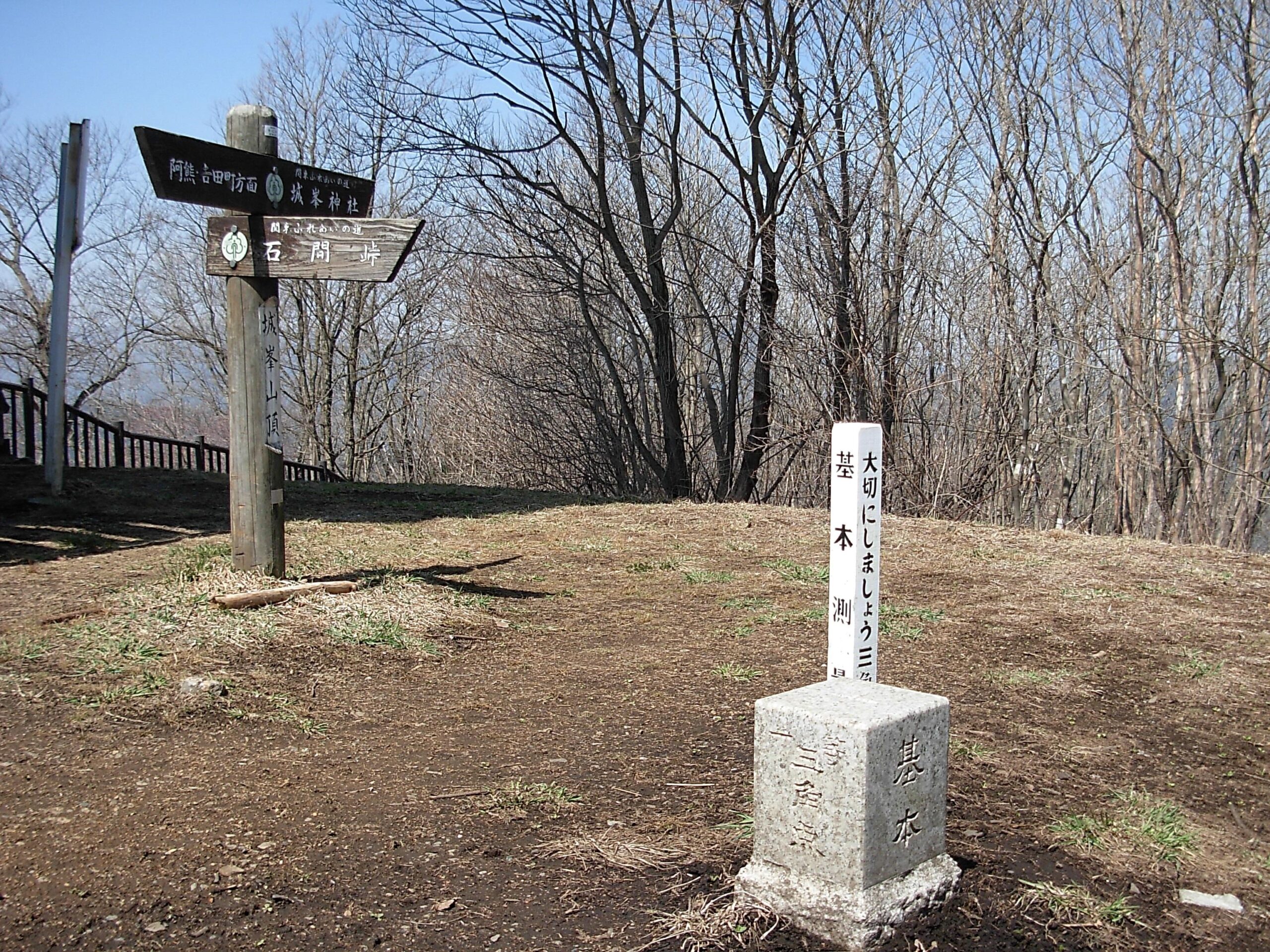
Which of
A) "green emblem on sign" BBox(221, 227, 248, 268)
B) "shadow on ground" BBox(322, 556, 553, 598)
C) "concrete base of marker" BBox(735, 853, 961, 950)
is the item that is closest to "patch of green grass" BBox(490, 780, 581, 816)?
"concrete base of marker" BBox(735, 853, 961, 950)

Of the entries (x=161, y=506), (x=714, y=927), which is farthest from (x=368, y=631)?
(x=161, y=506)

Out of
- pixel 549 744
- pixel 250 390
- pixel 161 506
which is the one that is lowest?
pixel 549 744

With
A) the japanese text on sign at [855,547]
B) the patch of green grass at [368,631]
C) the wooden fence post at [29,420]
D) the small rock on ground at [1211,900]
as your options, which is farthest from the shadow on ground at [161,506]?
the small rock on ground at [1211,900]

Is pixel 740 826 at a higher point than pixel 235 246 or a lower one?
lower

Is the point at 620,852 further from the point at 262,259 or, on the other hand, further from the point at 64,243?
the point at 64,243

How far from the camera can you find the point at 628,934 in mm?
2715

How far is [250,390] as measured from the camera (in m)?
5.80

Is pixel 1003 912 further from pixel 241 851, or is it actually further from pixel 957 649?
pixel 957 649

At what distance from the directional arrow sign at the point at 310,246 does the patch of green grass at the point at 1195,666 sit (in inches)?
182

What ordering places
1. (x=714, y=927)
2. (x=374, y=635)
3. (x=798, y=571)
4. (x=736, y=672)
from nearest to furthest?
(x=714, y=927) → (x=736, y=672) → (x=374, y=635) → (x=798, y=571)

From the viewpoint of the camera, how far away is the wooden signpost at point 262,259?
560cm

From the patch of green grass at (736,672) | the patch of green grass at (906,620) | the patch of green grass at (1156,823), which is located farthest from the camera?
the patch of green grass at (906,620)

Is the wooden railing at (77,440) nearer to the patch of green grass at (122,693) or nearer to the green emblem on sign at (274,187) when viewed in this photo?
the green emblem on sign at (274,187)

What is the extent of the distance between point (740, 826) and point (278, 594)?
3.35m
